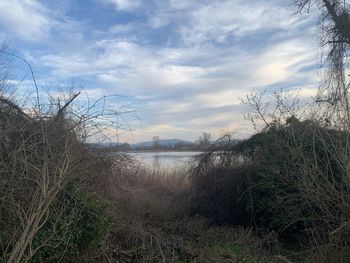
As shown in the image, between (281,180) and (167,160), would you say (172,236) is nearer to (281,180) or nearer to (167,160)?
(281,180)

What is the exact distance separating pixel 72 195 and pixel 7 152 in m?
1.55

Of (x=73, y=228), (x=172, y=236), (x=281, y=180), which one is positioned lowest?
(x=172, y=236)

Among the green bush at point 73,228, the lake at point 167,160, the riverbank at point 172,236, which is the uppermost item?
the lake at point 167,160

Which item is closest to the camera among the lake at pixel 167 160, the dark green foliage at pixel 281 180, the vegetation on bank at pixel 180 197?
the vegetation on bank at pixel 180 197

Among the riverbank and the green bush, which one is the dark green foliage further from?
the green bush

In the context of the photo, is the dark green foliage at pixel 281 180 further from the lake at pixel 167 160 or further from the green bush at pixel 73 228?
the green bush at pixel 73 228

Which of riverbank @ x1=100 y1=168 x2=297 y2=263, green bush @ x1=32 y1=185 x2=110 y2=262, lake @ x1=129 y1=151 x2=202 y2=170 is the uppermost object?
lake @ x1=129 y1=151 x2=202 y2=170

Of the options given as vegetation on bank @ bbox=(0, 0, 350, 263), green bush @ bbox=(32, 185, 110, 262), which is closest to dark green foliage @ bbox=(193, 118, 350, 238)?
vegetation on bank @ bbox=(0, 0, 350, 263)

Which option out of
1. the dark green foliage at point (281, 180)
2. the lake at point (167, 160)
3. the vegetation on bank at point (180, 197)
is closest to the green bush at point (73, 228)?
the vegetation on bank at point (180, 197)

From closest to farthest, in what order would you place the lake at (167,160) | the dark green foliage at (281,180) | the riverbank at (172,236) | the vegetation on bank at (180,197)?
1. the vegetation on bank at (180,197)
2. the riverbank at (172,236)
3. the dark green foliage at (281,180)
4. the lake at (167,160)

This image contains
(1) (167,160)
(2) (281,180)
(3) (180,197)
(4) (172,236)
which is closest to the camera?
(4) (172,236)

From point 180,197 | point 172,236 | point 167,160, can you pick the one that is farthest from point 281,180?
point 167,160

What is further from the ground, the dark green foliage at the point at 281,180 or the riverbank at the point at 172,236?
the dark green foliage at the point at 281,180

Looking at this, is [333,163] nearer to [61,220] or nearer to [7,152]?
[61,220]
